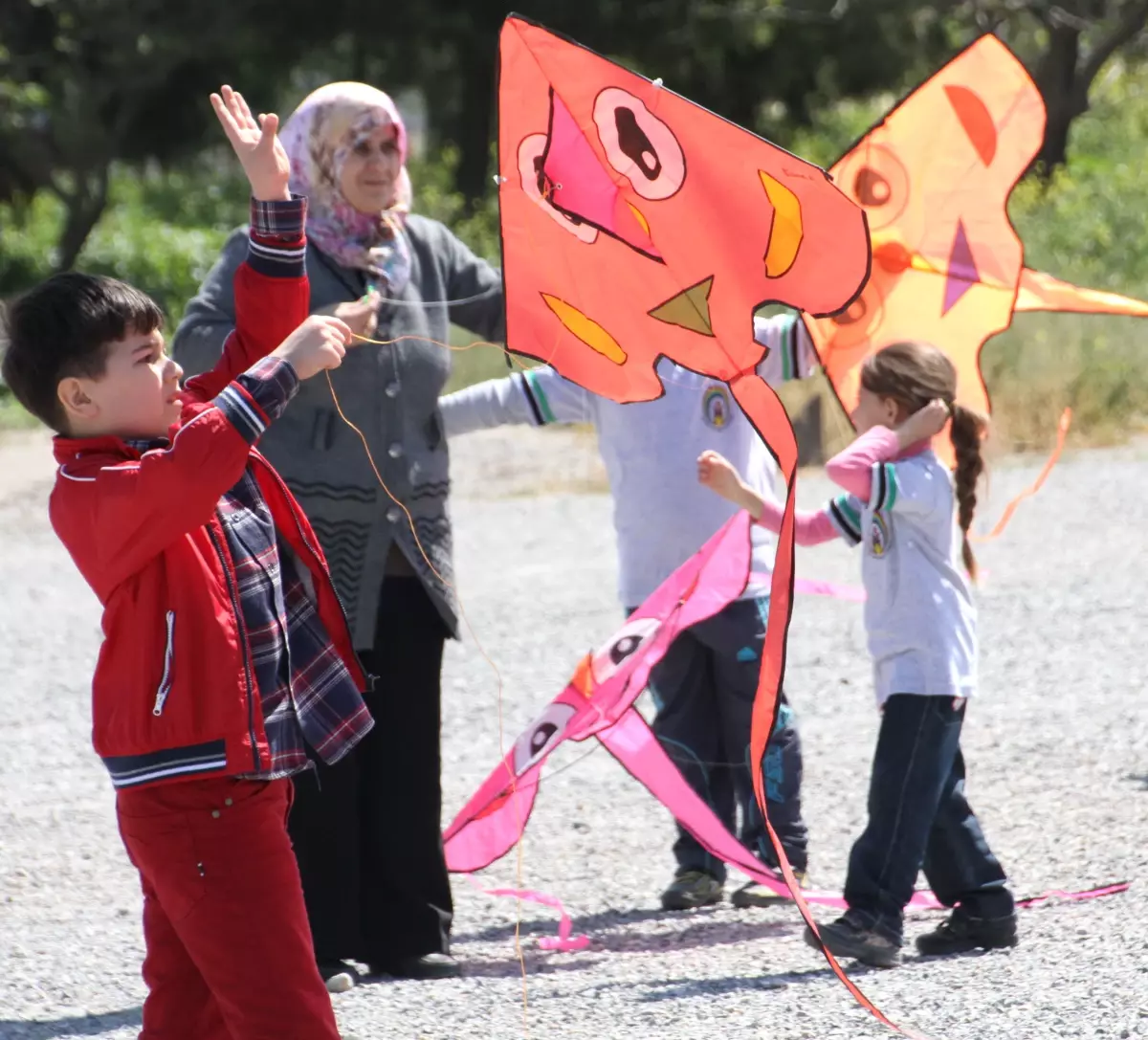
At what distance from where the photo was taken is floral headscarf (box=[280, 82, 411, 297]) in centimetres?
387

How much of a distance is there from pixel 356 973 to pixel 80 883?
1198 millimetres

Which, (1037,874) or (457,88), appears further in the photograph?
(457,88)

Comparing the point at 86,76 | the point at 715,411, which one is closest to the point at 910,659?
the point at 715,411

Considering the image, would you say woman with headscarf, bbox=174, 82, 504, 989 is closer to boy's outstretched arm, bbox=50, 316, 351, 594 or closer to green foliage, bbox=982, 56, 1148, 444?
boy's outstretched arm, bbox=50, 316, 351, 594

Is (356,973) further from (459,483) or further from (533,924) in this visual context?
(459,483)

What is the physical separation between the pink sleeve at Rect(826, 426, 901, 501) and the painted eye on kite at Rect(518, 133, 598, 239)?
834 millimetres

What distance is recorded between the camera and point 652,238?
10.7 ft

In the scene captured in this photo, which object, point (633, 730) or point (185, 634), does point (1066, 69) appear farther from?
point (185, 634)

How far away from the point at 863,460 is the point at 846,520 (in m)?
0.22

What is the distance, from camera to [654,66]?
24.0m

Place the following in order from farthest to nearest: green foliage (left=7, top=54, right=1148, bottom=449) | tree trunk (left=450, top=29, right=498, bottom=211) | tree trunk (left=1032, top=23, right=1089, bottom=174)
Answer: tree trunk (left=1032, top=23, right=1089, bottom=174)
tree trunk (left=450, top=29, right=498, bottom=211)
green foliage (left=7, top=54, right=1148, bottom=449)

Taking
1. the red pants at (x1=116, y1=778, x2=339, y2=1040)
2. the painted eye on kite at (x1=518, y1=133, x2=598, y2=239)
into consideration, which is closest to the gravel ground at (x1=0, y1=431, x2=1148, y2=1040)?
the red pants at (x1=116, y1=778, x2=339, y2=1040)

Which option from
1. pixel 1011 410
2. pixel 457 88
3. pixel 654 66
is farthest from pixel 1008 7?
pixel 1011 410

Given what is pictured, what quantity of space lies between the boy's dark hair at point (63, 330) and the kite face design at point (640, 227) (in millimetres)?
779
